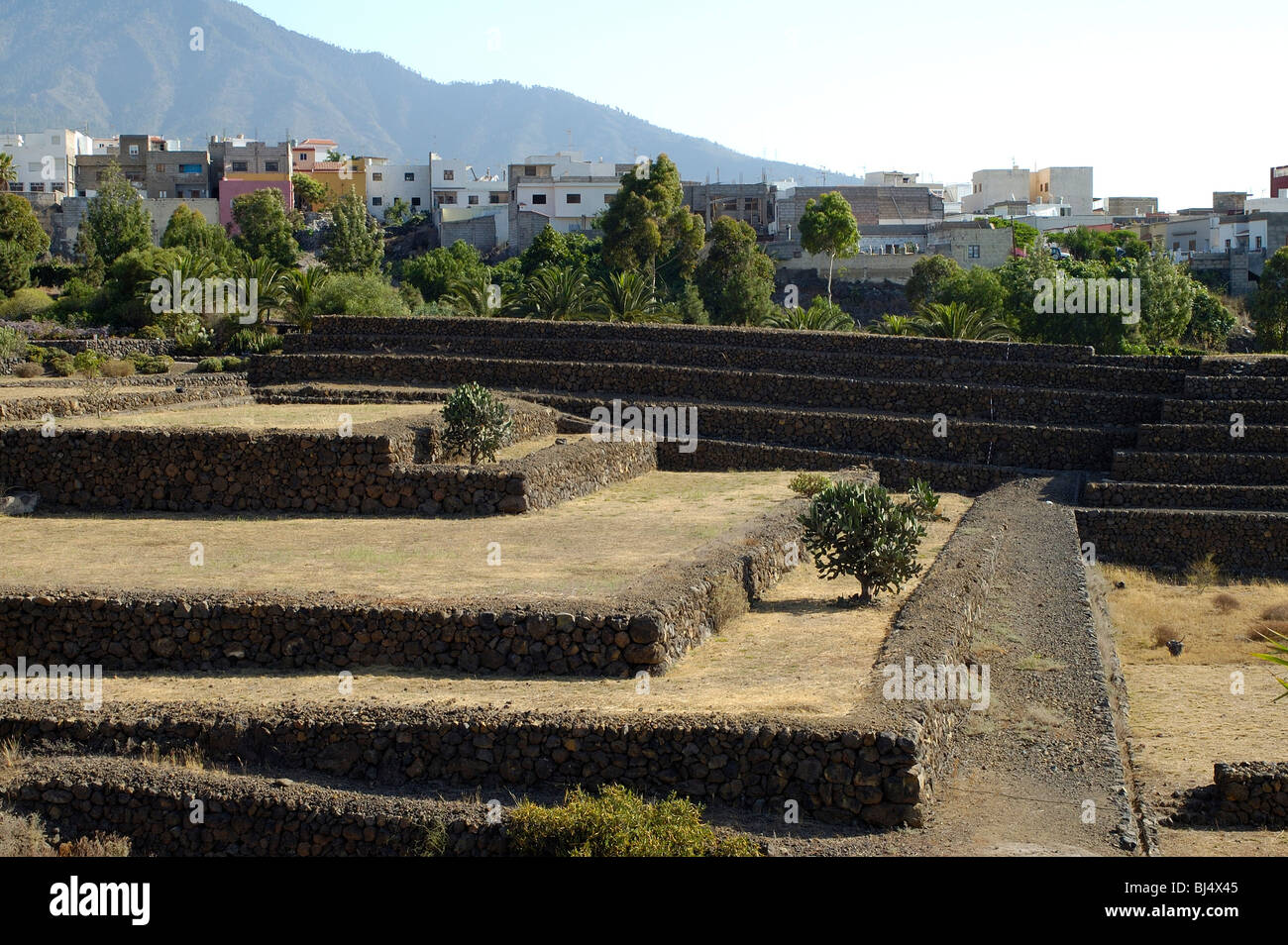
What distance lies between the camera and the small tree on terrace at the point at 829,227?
190 feet

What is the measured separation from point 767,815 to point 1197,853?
314 cm

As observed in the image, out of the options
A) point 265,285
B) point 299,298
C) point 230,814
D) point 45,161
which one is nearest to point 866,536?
point 230,814

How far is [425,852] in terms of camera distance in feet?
31.2

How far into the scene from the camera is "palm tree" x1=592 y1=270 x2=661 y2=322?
37.9 meters

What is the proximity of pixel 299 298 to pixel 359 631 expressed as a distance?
26.1m

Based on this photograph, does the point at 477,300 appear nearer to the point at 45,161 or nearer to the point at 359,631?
the point at 359,631

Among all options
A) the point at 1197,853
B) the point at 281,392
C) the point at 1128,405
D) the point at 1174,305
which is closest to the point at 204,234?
the point at 281,392

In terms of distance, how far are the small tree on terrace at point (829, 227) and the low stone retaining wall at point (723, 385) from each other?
2821 cm

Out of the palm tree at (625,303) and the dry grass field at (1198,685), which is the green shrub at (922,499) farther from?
the palm tree at (625,303)

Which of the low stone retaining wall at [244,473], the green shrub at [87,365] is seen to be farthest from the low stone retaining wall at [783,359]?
the low stone retaining wall at [244,473]

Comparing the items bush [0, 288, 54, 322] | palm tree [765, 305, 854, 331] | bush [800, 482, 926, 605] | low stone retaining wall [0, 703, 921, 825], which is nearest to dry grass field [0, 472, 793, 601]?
bush [800, 482, 926, 605]

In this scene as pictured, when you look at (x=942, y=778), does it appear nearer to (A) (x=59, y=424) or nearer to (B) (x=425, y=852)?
(B) (x=425, y=852)

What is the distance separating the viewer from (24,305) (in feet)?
Result: 155

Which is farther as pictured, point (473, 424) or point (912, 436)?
point (912, 436)
